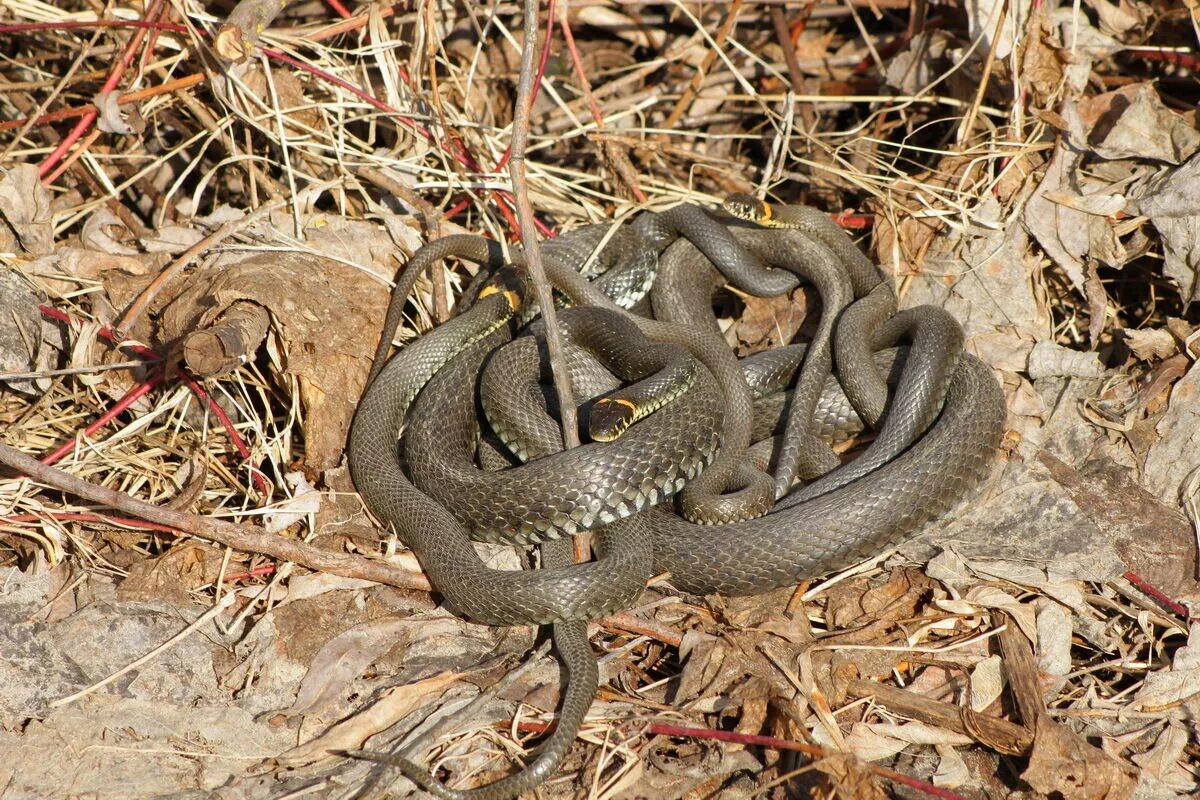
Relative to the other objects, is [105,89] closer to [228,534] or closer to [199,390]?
[199,390]

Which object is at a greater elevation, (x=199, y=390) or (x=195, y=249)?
(x=195, y=249)

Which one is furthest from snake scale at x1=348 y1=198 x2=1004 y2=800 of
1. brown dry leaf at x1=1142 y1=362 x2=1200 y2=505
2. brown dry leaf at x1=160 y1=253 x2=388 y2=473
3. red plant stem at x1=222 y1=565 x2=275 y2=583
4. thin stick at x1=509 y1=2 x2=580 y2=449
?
brown dry leaf at x1=1142 y1=362 x2=1200 y2=505

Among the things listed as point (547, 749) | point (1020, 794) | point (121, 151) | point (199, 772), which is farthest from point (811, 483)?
point (121, 151)

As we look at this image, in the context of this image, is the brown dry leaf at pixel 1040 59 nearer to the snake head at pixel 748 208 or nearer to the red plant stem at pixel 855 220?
the red plant stem at pixel 855 220

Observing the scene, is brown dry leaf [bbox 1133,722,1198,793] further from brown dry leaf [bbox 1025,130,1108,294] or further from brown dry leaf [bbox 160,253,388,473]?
brown dry leaf [bbox 160,253,388,473]

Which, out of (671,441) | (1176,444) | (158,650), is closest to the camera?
(158,650)

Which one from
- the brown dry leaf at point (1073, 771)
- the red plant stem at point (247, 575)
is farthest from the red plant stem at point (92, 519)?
the brown dry leaf at point (1073, 771)

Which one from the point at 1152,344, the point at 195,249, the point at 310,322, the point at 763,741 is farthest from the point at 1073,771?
the point at 195,249
